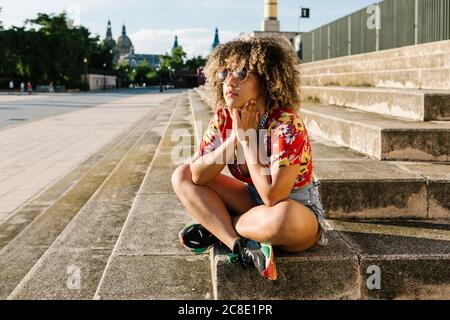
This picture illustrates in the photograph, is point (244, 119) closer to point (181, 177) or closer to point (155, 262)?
point (181, 177)

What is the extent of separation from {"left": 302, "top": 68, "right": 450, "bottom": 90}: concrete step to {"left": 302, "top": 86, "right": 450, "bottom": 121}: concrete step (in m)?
0.39

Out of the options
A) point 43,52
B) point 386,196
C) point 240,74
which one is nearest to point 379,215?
point 386,196

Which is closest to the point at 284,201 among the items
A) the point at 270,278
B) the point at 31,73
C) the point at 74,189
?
the point at 270,278

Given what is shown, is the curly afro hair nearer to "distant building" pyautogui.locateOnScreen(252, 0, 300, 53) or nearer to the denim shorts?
the denim shorts

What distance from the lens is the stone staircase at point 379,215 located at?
2.13 meters

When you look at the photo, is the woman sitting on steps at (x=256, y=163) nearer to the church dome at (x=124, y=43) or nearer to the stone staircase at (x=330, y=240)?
the stone staircase at (x=330, y=240)

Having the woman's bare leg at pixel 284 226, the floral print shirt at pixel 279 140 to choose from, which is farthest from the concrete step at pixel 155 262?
the floral print shirt at pixel 279 140

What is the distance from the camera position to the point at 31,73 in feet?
209

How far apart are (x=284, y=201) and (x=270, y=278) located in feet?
1.04

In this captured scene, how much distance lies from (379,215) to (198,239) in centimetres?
102

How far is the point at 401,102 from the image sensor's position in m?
4.17

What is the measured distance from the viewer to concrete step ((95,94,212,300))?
218 centimetres

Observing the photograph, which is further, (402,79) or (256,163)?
(402,79)

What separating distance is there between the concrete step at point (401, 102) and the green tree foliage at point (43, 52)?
208 feet
